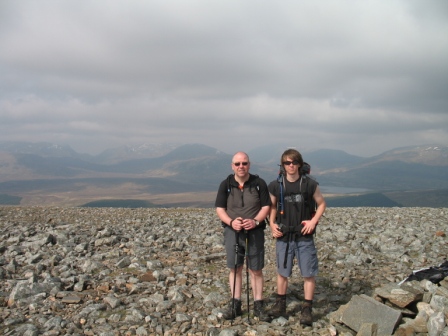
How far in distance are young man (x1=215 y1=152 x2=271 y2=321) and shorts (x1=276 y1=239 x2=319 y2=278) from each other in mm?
410

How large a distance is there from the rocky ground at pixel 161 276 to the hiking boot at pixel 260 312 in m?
0.13

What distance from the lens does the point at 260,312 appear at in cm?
745

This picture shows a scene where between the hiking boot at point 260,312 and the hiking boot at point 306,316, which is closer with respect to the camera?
the hiking boot at point 306,316

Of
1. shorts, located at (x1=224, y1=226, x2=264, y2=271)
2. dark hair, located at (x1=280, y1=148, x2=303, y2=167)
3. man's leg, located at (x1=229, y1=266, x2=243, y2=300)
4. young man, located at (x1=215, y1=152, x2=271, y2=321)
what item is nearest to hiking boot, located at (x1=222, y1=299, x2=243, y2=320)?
young man, located at (x1=215, y1=152, x2=271, y2=321)

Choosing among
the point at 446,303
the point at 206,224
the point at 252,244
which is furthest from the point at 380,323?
the point at 206,224

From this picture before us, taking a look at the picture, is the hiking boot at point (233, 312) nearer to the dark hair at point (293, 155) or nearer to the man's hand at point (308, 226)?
the man's hand at point (308, 226)

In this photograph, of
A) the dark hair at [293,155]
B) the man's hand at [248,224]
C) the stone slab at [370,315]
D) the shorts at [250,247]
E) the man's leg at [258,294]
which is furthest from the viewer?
the man's leg at [258,294]

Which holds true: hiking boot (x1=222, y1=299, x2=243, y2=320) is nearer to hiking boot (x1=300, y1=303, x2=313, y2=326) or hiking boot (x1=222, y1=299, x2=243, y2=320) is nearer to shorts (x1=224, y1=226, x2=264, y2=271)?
shorts (x1=224, y1=226, x2=264, y2=271)

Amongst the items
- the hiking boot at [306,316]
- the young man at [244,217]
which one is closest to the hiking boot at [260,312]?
the young man at [244,217]

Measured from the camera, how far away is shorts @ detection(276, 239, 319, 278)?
7062 millimetres

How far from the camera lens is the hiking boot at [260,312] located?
7385 mm

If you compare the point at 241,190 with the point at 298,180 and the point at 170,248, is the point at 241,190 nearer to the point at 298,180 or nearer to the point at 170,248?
the point at 298,180

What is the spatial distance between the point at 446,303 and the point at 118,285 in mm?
7371

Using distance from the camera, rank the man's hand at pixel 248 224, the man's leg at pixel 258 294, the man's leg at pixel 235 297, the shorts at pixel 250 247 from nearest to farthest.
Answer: the man's hand at pixel 248 224, the shorts at pixel 250 247, the man's leg at pixel 258 294, the man's leg at pixel 235 297
